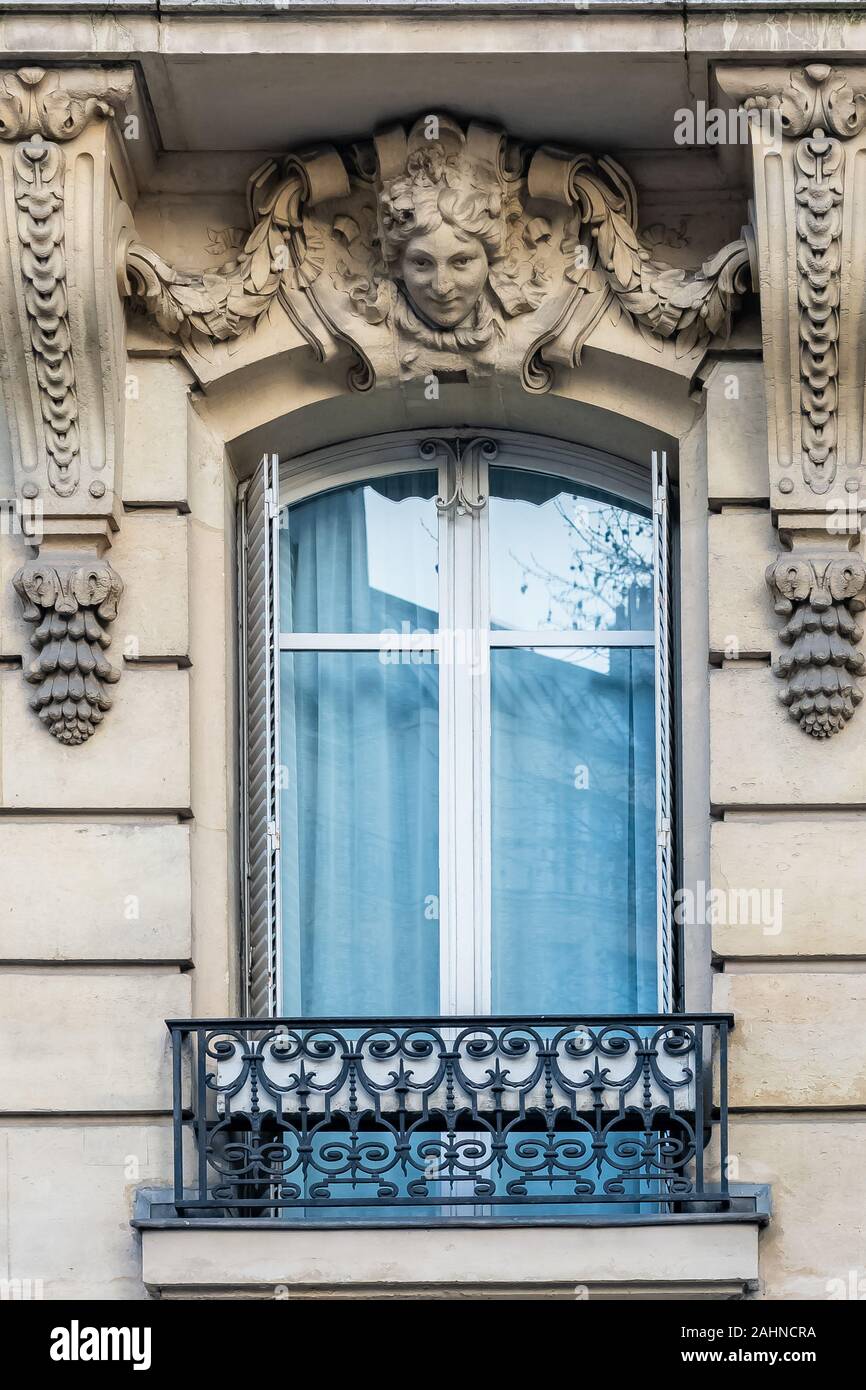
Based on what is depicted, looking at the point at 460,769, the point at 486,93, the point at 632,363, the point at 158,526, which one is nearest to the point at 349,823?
the point at 460,769

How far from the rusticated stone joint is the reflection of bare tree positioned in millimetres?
895

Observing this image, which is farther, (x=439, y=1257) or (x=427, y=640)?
(x=427, y=640)

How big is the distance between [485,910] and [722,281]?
2.51 meters

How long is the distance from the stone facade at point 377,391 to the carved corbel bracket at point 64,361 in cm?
1

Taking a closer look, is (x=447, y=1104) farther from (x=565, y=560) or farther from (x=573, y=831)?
(x=565, y=560)

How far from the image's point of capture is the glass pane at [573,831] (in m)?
9.57

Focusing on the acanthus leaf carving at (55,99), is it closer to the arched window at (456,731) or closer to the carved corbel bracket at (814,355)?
the arched window at (456,731)

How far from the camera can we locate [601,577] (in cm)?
991

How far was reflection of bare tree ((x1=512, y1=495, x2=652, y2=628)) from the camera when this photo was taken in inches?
388

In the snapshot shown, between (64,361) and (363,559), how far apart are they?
1530mm

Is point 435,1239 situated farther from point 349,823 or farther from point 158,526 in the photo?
point 158,526

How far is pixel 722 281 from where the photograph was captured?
9.27 meters

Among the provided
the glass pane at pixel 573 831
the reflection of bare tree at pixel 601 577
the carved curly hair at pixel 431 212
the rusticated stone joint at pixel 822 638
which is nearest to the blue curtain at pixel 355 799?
the glass pane at pixel 573 831

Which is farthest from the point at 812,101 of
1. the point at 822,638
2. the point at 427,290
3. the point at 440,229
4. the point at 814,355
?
the point at 822,638
